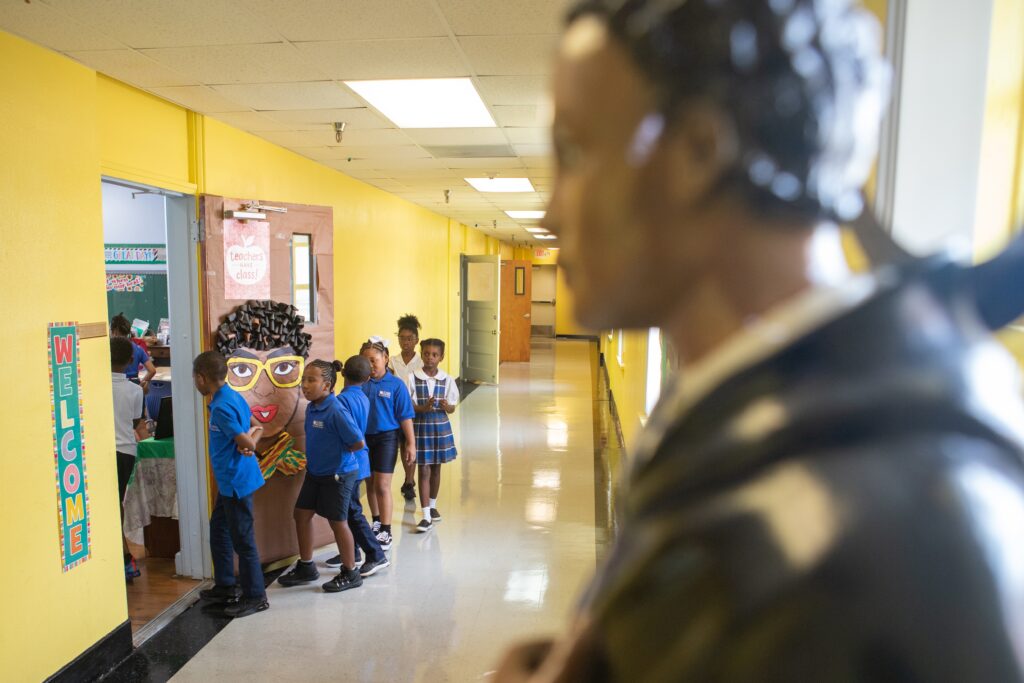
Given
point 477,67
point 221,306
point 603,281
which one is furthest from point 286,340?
point 603,281

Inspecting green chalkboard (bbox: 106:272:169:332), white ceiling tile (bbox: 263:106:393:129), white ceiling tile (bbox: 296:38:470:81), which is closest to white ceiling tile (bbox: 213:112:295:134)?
white ceiling tile (bbox: 263:106:393:129)

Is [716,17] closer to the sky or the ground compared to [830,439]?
closer to the sky

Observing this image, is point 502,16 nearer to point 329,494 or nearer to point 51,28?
point 51,28

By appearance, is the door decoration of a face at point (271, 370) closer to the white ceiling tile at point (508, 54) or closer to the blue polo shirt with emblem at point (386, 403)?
the blue polo shirt with emblem at point (386, 403)

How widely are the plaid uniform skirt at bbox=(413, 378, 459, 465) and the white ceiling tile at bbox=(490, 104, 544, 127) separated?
6.24 feet

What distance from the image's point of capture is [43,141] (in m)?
2.74

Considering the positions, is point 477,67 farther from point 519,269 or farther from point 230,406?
point 519,269

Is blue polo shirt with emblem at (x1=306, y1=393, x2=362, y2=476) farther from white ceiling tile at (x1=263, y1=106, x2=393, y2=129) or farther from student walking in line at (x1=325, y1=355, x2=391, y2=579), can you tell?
white ceiling tile at (x1=263, y1=106, x2=393, y2=129)

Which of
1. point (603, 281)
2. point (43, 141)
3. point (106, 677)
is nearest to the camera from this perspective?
point (603, 281)

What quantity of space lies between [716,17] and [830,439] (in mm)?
262

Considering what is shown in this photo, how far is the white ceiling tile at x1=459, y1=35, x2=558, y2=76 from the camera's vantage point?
277 centimetres

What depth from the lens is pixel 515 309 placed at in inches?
575

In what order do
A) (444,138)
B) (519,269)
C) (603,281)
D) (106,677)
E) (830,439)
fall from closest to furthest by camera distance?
(830,439) → (603,281) → (106,677) → (444,138) → (519,269)

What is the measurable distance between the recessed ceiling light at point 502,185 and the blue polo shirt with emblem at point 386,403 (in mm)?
2743
